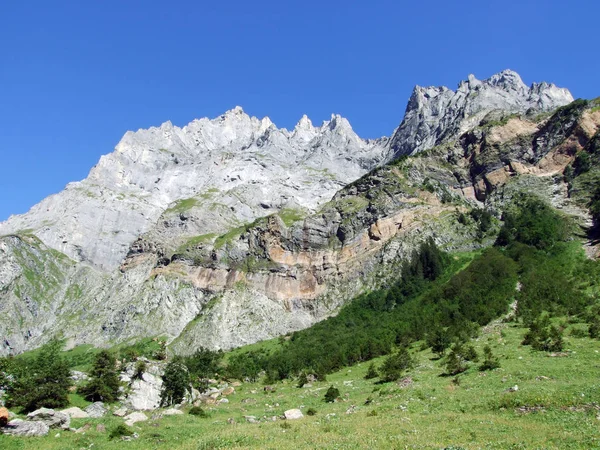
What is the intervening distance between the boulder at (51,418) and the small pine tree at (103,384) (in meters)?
24.1

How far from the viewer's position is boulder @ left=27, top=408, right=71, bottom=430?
115ft

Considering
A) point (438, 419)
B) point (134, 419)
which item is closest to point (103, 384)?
point (134, 419)

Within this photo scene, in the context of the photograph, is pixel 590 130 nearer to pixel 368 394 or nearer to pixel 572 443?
pixel 368 394

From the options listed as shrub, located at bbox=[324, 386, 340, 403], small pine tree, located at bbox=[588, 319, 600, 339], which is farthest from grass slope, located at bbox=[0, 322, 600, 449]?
shrub, located at bbox=[324, 386, 340, 403]

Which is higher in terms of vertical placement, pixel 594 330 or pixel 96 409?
pixel 594 330

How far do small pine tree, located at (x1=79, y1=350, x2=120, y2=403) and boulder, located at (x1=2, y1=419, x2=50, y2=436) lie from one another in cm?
2667

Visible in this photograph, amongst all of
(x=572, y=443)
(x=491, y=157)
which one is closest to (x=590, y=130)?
(x=491, y=157)

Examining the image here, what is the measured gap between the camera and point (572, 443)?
20.4 m

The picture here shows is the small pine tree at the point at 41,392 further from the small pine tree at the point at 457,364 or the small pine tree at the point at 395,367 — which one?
the small pine tree at the point at 457,364

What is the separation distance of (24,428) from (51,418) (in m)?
3.04

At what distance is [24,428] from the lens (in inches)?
1284

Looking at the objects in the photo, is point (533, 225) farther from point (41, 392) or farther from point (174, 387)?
point (41, 392)

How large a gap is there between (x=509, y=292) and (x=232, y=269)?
426 ft

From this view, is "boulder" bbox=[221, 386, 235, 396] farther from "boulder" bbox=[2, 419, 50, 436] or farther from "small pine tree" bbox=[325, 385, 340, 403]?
"boulder" bbox=[2, 419, 50, 436]
